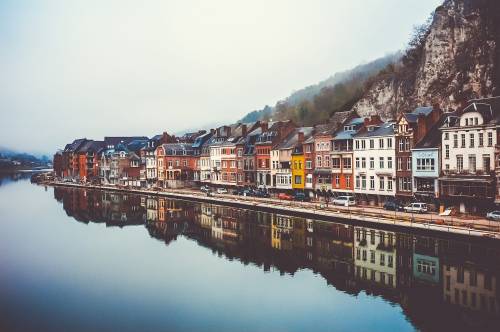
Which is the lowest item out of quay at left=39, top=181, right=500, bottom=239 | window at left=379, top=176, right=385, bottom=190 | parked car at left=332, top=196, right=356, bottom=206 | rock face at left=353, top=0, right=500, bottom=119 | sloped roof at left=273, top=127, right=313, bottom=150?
quay at left=39, top=181, right=500, bottom=239

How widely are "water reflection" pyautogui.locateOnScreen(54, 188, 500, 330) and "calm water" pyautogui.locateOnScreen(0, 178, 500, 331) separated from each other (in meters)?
0.11

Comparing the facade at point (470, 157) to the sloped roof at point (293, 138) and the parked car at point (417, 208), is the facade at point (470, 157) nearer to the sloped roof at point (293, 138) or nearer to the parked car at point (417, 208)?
the parked car at point (417, 208)

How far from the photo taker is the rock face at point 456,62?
76938 millimetres

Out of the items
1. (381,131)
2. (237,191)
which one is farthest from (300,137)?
(381,131)

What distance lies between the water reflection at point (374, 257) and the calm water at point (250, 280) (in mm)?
106

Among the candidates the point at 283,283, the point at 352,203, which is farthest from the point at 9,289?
the point at 352,203

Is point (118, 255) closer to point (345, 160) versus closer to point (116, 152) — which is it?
point (345, 160)

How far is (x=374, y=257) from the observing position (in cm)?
4062

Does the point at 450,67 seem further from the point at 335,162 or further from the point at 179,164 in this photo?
the point at 179,164

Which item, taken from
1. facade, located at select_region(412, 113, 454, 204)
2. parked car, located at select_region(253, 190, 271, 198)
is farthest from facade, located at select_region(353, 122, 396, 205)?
parked car, located at select_region(253, 190, 271, 198)

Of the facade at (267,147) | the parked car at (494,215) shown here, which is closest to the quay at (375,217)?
the parked car at (494,215)

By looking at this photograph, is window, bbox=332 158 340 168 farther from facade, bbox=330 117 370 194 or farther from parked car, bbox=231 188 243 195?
parked car, bbox=231 188 243 195

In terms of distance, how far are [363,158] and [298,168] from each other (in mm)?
13267

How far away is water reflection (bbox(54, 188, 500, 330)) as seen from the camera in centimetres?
2963
